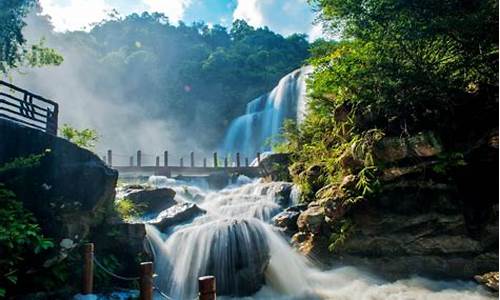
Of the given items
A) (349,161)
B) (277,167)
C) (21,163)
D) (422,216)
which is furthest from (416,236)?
(21,163)

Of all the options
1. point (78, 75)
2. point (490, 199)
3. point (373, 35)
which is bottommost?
point (490, 199)

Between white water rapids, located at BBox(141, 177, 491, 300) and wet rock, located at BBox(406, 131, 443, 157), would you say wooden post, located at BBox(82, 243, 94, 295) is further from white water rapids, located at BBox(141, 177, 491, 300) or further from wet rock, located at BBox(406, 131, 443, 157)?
wet rock, located at BBox(406, 131, 443, 157)

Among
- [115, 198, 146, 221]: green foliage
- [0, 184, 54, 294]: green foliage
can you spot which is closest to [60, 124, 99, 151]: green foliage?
[115, 198, 146, 221]: green foliage

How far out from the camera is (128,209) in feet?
32.4

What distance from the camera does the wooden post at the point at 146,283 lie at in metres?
4.70

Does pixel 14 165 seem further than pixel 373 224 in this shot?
No

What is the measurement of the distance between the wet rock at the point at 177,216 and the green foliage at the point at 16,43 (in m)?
6.48

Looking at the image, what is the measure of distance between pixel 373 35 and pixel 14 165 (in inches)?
276

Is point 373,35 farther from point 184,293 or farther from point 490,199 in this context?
point 184,293

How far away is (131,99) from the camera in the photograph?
4138cm

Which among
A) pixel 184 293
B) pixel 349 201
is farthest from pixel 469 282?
pixel 184 293

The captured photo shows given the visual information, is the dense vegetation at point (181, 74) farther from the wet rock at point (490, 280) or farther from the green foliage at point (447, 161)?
the wet rock at point (490, 280)

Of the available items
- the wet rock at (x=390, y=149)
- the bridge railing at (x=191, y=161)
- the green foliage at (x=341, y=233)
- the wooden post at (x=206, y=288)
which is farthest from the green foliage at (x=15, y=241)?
the bridge railing at (x=191, y=161)

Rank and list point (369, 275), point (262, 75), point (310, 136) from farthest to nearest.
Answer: point (262, 75), point (310, 136), point (369, 275)
